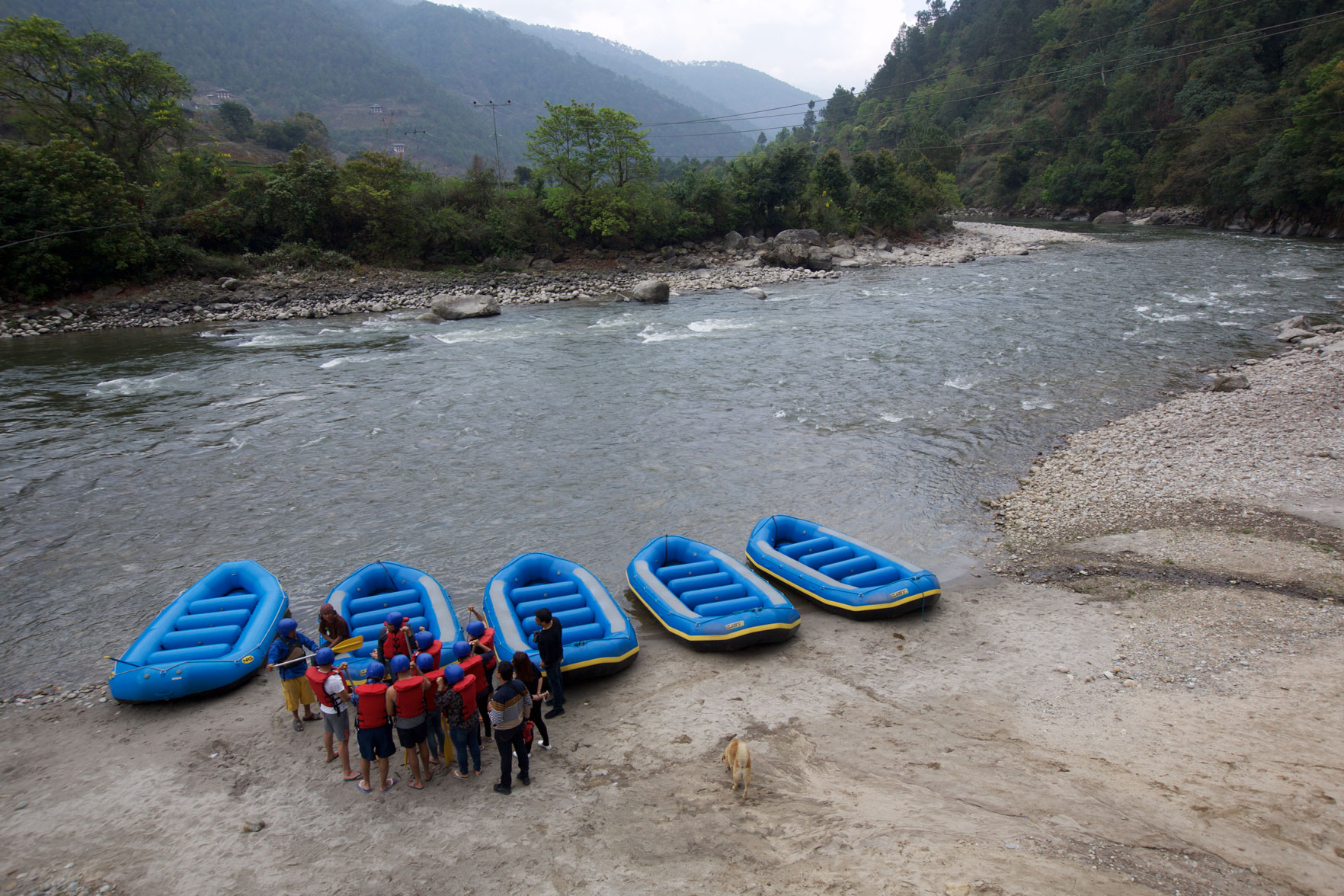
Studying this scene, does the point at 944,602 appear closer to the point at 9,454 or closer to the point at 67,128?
the point at 9,454

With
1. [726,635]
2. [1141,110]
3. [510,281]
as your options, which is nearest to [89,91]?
[510,281]

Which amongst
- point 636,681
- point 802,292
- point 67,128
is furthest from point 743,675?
point 67,128

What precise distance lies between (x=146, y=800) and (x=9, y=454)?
42.5 feet

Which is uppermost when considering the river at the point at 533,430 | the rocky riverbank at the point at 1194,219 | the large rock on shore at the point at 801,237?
the rocky riverbank at the point at 1194,219

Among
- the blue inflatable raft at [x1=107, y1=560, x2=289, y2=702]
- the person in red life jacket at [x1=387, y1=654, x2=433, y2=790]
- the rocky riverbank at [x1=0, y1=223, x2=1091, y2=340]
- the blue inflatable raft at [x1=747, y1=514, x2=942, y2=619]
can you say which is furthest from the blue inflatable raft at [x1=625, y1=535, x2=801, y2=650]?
the rocky riverbank at [x1=0, y1=223, x2=1091, y2=340]

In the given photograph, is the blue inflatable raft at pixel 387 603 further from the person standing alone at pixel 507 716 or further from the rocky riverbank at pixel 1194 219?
the rocky riverbank at pixel 1194 219

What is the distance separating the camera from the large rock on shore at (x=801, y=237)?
41531mm

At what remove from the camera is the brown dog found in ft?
17.5

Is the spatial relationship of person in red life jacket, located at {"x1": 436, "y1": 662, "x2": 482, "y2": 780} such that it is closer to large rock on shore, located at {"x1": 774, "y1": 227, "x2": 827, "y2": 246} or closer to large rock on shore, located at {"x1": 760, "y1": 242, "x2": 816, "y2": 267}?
large rock on shore, located at {"x1": 760, "y1": 242, "x2": 816, "y2": 267}

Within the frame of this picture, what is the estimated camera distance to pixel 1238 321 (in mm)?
21547

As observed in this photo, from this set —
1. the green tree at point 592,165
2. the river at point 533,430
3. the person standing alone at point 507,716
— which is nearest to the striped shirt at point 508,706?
the person standing alone at point 507,716

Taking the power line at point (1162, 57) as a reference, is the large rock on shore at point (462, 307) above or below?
below

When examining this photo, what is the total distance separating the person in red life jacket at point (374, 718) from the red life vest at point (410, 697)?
0.12 meters

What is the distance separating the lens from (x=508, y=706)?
539 centimetres
